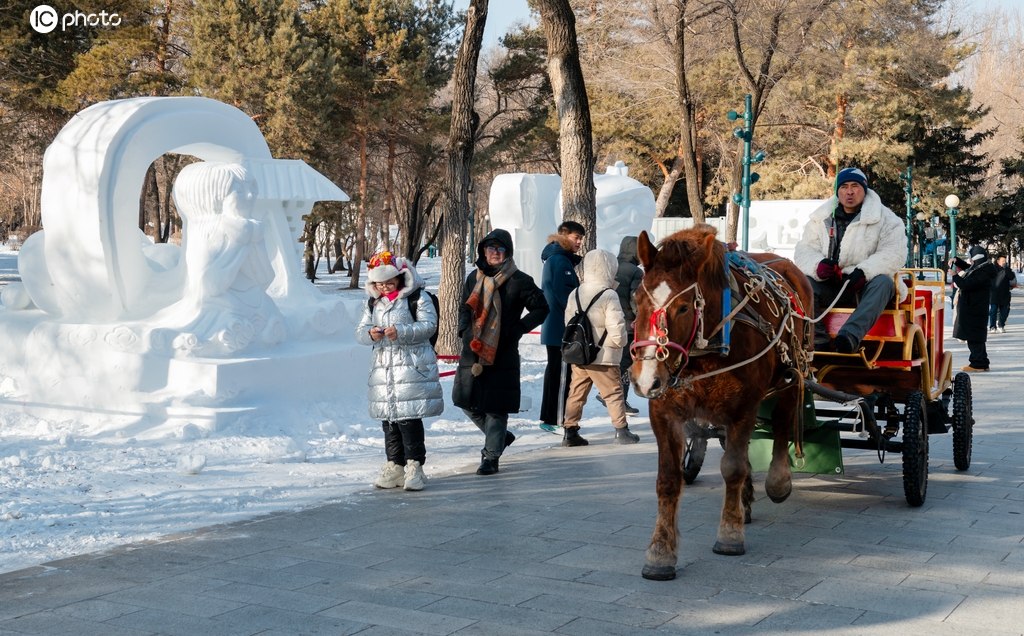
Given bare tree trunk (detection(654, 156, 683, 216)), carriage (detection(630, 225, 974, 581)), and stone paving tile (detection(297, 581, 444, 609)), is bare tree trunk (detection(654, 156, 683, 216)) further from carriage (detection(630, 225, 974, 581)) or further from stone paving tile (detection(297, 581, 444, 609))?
stone paving tile (detection(297, 581, 444, 609))

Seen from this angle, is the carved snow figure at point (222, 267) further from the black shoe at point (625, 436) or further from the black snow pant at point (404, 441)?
the black shoe at point (625, 436)

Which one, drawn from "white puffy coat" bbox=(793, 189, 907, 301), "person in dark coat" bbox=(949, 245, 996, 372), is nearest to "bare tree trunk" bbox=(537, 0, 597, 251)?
"white puffy coat" bbox=(793, 189, 907, 301)

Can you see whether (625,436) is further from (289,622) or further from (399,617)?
(289,622)

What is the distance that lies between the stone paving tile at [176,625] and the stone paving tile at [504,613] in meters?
0.82

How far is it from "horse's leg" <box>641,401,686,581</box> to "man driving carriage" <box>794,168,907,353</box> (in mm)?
1590

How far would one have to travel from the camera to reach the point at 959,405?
7.44 metres

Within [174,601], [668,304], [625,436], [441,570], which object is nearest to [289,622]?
[174,601]

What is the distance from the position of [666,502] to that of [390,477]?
2.45 metres

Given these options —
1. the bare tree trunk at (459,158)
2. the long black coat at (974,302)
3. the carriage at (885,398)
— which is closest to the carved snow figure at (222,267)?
the bare tree trunk at (459,158)

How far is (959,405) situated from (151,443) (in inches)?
241

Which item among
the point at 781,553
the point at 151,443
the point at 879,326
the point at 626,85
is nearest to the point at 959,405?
the point at 879,326

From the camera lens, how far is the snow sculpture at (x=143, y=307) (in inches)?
353

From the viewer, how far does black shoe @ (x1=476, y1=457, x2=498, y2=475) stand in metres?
7.62

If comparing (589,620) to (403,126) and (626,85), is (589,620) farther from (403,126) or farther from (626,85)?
(403,126)
